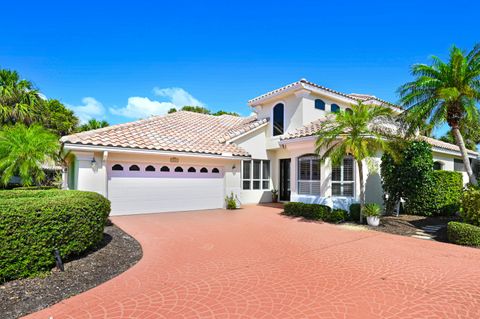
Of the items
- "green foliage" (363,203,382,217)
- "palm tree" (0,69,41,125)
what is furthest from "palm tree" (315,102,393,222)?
"palm tree" (0,69,41,125)

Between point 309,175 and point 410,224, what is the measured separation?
16.7ft

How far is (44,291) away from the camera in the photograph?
16.2 ft

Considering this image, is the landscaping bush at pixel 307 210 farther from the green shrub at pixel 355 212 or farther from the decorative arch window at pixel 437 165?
the decorative arch window at pixel 437 165

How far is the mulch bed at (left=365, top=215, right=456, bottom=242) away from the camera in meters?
10.0

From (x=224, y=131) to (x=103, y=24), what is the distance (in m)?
10.2

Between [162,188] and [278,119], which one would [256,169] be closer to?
[278,119]

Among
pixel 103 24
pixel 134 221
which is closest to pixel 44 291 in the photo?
pixel 134 221

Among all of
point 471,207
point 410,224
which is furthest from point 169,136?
point 471,207

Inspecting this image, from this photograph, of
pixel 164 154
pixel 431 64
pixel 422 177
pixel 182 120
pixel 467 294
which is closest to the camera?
pixel 467 294

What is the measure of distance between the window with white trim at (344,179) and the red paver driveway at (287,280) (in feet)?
13.7

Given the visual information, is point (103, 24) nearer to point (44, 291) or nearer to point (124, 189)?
point (124, 189)

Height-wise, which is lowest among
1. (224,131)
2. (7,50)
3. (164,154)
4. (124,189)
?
(124,189)

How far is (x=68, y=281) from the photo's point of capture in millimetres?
A: 5355

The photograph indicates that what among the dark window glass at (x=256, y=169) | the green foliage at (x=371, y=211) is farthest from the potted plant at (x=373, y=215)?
the dark window glass at (x=256, y=169)
